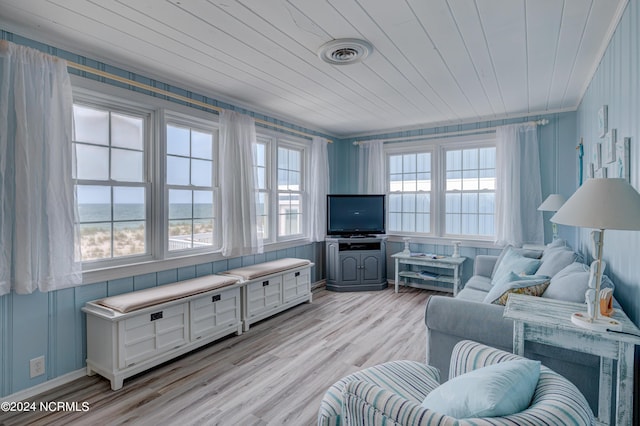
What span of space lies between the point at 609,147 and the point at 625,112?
0.38m

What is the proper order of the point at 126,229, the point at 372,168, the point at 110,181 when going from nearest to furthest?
the point at 110,181
the point at 126,229
the point at 372,168

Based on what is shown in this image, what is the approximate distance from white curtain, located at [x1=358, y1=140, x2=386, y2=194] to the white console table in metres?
1.21

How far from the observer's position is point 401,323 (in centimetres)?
369

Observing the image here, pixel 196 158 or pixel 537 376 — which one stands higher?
pixel 196 158

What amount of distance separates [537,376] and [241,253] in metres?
3.20

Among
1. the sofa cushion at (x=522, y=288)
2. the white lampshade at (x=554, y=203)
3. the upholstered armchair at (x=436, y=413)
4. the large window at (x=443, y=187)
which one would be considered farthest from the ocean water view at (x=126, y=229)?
the white lampshade at (x=554, y=203)

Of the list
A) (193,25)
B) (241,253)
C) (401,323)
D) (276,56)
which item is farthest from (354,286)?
(193,25)

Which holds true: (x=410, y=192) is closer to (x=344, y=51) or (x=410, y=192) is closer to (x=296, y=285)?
(x=296, y=285)

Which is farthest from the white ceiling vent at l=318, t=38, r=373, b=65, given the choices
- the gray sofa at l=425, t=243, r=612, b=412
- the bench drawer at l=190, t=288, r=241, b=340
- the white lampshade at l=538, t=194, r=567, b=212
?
the white lampshade at l=538, t=194, r=567, b=212

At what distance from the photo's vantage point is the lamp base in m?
1.53

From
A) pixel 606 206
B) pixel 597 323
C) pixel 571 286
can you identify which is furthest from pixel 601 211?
pixel 571 286

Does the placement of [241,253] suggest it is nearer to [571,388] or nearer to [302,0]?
[302,0]

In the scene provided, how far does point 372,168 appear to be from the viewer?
557 centimetres

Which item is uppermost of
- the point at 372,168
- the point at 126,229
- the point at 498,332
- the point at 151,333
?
the point at 372,168
